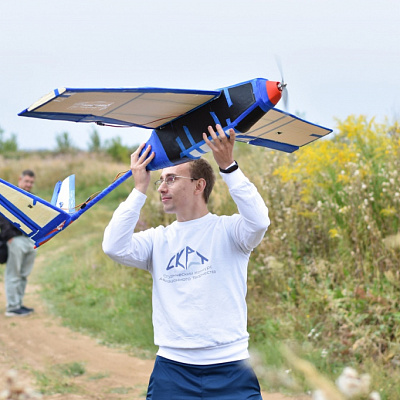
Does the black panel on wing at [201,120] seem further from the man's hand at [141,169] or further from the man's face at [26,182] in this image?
the man's face at [26,182]

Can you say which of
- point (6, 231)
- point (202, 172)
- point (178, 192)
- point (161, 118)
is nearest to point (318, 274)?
point (202, 172)

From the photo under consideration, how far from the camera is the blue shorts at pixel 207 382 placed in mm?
2762

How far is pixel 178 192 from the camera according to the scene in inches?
120

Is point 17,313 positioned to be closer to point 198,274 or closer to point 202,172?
point 202,172

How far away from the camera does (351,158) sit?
6.95m

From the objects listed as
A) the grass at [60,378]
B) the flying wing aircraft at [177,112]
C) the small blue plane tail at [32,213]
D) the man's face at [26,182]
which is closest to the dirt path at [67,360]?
the grass at [60,378]

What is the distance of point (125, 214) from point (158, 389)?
881 millimetres

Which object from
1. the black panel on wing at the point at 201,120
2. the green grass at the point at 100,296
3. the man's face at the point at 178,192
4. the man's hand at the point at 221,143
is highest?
the black panel on wing at the point at 201,120

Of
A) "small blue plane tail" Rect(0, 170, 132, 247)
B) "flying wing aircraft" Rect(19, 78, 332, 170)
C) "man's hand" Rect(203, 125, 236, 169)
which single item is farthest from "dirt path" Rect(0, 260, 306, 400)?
"man's hand" Rect(203, 125, 236, 169)

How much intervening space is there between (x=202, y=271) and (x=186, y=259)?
106mm

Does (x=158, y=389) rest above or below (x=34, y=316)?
above

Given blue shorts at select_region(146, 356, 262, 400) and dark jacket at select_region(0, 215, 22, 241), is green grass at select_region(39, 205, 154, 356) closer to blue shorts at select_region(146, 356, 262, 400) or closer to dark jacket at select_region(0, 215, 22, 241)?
dark jacket at select_region(0, 215, 22, 241)

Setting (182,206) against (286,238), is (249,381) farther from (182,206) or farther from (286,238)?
(286,238)

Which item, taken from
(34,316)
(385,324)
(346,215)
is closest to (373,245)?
(346,215)
